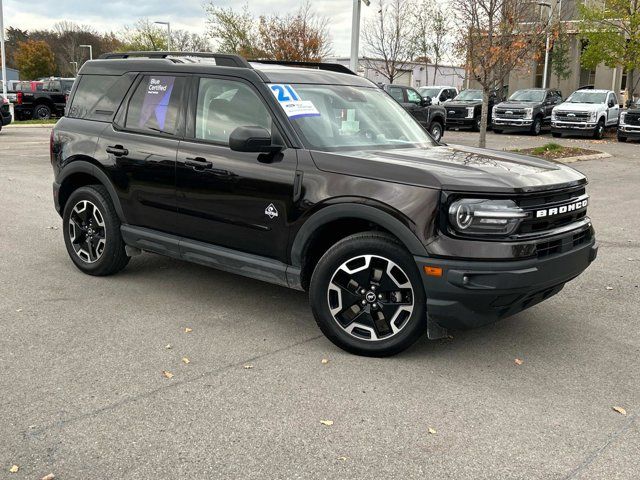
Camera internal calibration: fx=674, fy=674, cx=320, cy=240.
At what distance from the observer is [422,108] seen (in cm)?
2239

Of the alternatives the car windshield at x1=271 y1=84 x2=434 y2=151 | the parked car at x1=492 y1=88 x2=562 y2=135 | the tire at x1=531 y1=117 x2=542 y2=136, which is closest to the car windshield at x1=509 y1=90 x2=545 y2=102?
the parked car at x1=492 y1=88 x2=562 y2=135

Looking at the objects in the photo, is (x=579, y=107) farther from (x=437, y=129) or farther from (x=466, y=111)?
(x=437, y=129)

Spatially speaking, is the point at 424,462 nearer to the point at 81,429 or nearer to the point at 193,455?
the point at 193,455

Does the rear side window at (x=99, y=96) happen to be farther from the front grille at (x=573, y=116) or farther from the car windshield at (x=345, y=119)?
the front grille at (x=573, y=116)

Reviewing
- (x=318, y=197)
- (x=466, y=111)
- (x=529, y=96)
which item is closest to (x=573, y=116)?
(x=529, y=96)

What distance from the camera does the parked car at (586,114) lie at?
933 inches

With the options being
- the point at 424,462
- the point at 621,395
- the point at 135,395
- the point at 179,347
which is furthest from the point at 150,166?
the point at 621,395

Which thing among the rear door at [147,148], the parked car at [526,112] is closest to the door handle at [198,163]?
the rear door at [147,148]

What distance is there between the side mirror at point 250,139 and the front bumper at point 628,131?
21500mm

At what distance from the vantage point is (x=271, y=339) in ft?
15.1

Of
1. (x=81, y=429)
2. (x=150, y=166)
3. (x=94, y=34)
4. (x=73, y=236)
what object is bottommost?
(x=81, y=429)

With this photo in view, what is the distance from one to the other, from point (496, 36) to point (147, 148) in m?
12.5

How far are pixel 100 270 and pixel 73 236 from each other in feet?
1.50

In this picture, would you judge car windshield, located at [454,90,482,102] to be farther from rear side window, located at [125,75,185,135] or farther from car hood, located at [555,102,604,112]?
rear side window, located at [125,75,185,135]
